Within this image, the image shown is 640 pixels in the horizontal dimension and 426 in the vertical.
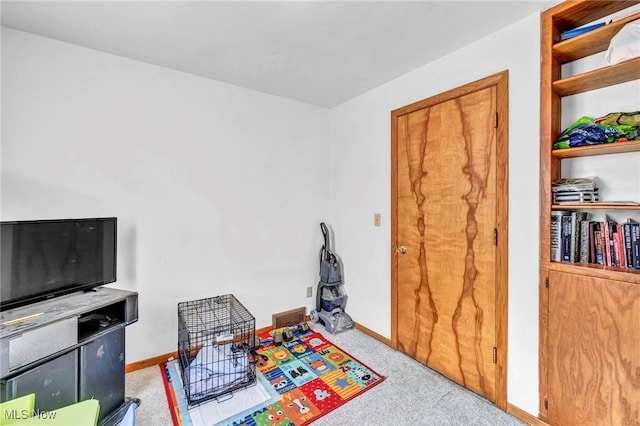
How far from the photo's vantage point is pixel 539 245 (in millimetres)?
1631

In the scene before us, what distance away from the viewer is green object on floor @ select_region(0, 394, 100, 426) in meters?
0.96

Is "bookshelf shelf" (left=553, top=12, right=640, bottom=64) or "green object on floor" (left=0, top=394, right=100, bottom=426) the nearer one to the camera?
"green object on floor" (left=0, top=394, right=100, bottom=426)

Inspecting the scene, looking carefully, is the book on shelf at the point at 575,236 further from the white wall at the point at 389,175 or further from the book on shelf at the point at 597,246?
the white wall at the point at 389,175

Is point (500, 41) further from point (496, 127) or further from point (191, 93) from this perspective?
point (191, 93)

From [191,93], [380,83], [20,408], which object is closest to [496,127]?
[380,83]

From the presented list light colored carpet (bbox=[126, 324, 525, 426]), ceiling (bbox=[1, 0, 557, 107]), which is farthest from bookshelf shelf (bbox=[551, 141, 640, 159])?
light colored carpet (bbox=[126, 324, 525, 426])

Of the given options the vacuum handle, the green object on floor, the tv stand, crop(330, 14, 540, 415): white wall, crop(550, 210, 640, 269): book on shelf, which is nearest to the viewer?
the green object on floor

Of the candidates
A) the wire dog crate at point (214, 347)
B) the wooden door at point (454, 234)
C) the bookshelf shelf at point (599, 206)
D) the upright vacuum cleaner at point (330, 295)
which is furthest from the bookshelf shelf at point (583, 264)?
the wire dog crate at point (214, 347)

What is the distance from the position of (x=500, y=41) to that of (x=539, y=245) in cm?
128

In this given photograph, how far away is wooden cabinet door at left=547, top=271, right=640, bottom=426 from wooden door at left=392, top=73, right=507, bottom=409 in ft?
0.92

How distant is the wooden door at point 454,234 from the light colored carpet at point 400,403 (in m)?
0.11

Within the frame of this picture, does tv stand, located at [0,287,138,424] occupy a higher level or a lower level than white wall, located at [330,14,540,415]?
lower

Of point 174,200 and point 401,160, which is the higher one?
point 401,160

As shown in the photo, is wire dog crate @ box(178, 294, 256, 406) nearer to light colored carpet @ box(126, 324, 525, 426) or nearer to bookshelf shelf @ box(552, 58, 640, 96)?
light colored carpet @ box(126, 324, 525, 426)
